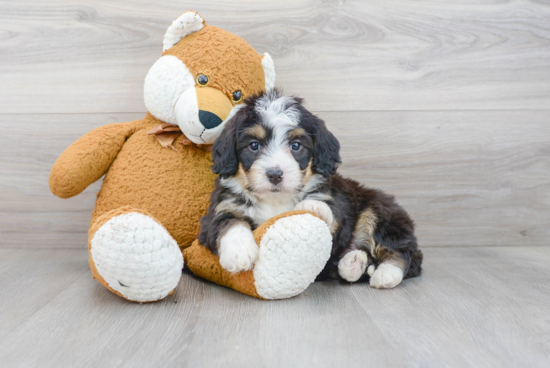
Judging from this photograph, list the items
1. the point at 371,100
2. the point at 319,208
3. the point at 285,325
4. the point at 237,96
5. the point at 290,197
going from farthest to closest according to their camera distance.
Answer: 1. the point at 371,100
2. the point at 237,96
3. the point at 290,197
4. the point at 319,208
5. the point at 285,325

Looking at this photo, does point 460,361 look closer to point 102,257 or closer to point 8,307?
point 102,257

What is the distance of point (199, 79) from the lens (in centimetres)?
185

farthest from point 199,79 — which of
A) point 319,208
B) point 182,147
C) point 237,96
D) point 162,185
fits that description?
point 319,208

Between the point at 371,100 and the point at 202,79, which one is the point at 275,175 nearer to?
the point at 202,79

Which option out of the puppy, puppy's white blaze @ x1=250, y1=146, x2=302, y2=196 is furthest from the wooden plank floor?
puppy's white blaze @ x1=250, y1=146, x2=302, y2=196

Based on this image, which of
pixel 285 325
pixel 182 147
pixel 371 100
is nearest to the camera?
pixel 285 325

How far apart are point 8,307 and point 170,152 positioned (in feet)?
2.81

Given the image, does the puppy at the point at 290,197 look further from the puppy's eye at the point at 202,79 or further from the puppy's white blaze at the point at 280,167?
the puppy's eye at the point at 202,79

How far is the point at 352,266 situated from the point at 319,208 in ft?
1.15

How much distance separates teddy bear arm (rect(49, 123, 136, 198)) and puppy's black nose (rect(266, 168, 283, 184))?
841 mm

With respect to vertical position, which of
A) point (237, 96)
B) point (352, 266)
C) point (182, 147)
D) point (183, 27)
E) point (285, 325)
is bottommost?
point (352, 266)

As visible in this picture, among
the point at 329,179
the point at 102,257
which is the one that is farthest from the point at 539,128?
the point at 102,257

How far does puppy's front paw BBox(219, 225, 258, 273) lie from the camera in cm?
149

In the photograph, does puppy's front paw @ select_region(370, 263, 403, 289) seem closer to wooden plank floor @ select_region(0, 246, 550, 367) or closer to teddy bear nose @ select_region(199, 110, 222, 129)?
wooden plank floor @ select_region(0, 246, 550, 367)
